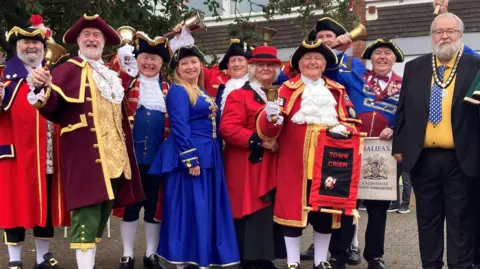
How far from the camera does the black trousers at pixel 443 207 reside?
5.36m

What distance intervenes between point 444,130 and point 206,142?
2.09 m

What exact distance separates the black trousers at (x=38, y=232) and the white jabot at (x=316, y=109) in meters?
2.34

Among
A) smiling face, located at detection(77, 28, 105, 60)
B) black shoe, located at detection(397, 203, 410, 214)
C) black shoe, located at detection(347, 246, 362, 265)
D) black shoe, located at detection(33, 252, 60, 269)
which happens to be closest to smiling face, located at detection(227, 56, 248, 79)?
smiling face, located at detection(77, 28, 105, 60)

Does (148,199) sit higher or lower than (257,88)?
lower

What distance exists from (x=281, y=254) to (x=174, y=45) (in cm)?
226

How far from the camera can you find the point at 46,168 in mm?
5879

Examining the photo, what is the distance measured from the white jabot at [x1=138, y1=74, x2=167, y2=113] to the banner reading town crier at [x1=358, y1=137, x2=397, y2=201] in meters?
1.96

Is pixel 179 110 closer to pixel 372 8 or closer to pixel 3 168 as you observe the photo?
pixel 3 168

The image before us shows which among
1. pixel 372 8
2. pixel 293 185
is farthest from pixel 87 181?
Answer: pixel 372 8

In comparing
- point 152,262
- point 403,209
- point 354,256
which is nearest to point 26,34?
point 152,262

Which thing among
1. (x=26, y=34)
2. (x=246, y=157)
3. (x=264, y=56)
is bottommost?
(x=246, y=157)

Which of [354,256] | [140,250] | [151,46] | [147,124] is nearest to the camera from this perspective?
[147,124]

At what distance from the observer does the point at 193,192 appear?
5863mm

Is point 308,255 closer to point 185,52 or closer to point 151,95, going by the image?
point 151,95
